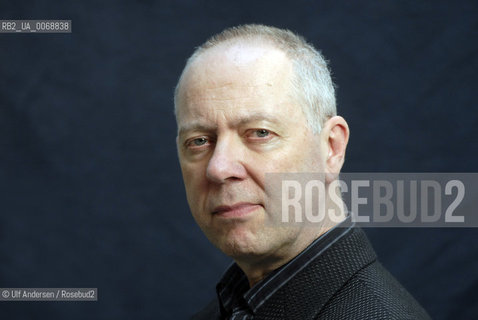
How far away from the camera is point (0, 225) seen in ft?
10.2

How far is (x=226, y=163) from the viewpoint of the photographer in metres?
1.56

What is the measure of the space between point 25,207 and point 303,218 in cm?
181

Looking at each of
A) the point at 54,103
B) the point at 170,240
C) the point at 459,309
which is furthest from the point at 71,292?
the point at 459,309

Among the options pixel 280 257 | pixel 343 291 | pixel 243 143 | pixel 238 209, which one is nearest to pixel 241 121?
pixel 243 143

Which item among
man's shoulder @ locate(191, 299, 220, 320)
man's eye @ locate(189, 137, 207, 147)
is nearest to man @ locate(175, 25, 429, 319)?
man's eye @ locate(189, 137, 207, 147)

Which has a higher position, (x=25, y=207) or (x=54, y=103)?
(x=54, y=103)

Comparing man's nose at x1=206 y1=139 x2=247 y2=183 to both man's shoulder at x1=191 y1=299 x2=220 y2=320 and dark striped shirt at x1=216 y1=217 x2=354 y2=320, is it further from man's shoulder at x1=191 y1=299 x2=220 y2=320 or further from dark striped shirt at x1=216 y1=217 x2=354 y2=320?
man's shoulder at x1=191 y1=299 x2=220 y2=320

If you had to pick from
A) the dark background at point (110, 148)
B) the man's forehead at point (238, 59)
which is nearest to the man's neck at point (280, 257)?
the man's forehead at point (238, 59)

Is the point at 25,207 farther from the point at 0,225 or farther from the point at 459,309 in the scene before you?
the point at 459,309

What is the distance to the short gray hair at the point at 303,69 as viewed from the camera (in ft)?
5.48

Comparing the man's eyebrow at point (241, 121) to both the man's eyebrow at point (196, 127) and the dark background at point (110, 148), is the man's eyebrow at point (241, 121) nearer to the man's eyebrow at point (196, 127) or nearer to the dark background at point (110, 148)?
the man's eyebrow at point (196, 127)

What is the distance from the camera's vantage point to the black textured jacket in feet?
4.81

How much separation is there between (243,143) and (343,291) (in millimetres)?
386

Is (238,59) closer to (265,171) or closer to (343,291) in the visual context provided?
(265,171)
